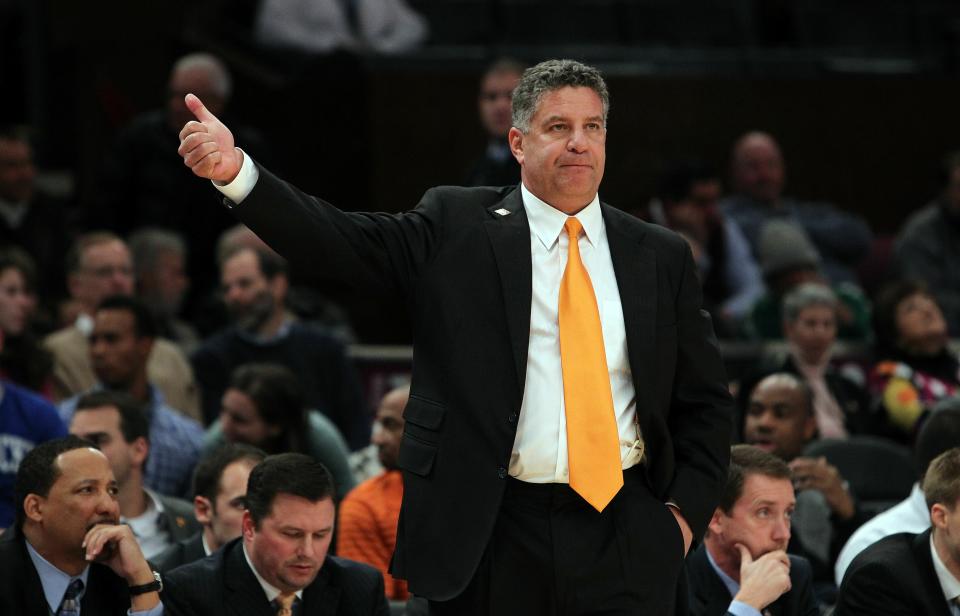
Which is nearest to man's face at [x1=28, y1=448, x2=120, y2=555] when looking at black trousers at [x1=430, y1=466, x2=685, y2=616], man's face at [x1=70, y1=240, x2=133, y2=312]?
black trousers at [x1=430, y1=466, x2=685, y2=616]

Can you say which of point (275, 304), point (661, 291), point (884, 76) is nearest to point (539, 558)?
point (661, 291)

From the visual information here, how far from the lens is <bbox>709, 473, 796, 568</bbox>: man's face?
456 centimetres

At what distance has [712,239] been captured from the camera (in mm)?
8484

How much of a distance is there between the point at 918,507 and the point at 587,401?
210 cm

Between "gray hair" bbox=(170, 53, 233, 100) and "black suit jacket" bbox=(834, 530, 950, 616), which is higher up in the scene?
"gray hair" bbox=(170, 53, 233, 100)

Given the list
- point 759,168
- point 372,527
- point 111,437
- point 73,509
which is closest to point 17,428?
point 111,437

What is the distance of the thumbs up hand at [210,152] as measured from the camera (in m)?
3.16

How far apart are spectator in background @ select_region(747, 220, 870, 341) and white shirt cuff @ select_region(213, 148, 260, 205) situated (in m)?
5.04

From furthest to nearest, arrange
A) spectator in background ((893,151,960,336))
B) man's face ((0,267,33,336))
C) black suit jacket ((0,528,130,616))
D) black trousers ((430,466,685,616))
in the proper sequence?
spectator in background ((893,151,960,336))
man's face ((0,267,33,336))
black suit jacket ((0,528,130,616))
black trousers ((430,466,685,616))

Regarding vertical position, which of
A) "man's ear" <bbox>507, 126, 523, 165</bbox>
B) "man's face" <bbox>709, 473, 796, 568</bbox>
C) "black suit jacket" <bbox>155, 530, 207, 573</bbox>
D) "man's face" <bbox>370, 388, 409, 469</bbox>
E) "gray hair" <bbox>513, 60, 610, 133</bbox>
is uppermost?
"gray hair" <bbox>513, 60, 610, 133</bbox>

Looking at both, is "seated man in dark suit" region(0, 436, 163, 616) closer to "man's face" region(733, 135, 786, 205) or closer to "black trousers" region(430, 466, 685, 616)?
"black trousers" region(430, 466, 685, 616)

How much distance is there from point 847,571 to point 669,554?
4.08 ft

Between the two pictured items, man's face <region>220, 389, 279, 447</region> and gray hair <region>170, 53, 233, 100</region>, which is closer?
man's face <region>220, 389, 279, 447</region>

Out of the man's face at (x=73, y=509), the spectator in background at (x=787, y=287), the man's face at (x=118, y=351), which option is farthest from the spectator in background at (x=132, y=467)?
the spectator in background at (x=787, y=287)
